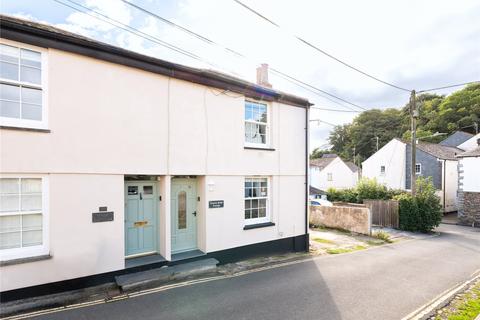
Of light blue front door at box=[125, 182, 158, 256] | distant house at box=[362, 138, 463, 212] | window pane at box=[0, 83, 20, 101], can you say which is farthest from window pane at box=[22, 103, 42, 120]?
distant house at box=[362, 138, 463, 212]

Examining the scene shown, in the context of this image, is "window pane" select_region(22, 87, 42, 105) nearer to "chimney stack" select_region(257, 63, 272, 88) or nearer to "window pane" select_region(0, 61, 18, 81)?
"window pane" select_region(0, 61, 18, 81)

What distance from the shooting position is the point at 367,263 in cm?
931

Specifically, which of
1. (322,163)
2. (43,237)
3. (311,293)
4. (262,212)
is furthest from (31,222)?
(322,163)

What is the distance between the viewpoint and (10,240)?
5.79 m

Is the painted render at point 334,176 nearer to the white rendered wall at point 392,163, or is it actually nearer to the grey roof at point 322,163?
the grey roof at point 322,163

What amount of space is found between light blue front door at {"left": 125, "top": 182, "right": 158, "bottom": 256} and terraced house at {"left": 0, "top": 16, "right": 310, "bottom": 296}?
0.10 ft

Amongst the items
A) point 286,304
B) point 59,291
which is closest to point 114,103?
point 59,291

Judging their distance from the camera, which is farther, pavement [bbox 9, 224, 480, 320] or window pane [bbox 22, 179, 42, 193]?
window pane [bbox 22, 179, 42, 193]

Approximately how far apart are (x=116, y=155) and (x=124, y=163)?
11.5 inches

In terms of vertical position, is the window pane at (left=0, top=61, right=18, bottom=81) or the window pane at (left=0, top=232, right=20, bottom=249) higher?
the window pane at (left=0, top=61, right=18, bottom=81)

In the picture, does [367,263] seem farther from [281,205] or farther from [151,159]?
[151,159]

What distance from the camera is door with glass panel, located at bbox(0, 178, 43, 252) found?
5.75m

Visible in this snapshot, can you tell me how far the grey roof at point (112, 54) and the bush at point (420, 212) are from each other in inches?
487

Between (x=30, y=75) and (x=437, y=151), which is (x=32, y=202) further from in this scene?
(x=437, y=151)
